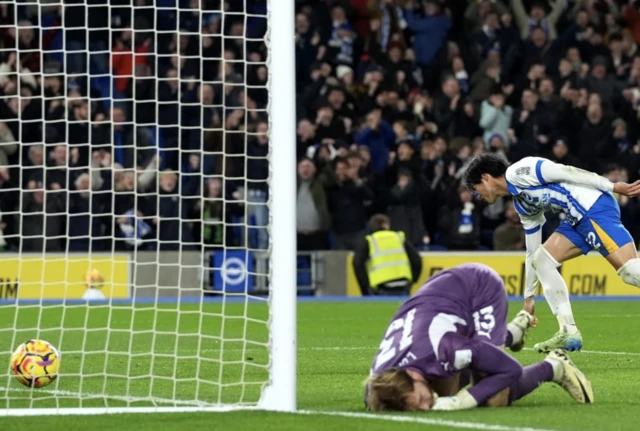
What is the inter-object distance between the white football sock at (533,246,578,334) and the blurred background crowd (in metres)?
7.11

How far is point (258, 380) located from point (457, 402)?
2.03m

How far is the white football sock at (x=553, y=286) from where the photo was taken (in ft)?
33.8

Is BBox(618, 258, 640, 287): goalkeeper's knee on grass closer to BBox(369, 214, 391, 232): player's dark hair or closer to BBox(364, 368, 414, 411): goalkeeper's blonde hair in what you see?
BBox(364, 368, 414, 411): goalkeeper's blonde hair

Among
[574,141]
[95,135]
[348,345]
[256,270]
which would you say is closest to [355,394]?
[348,345]

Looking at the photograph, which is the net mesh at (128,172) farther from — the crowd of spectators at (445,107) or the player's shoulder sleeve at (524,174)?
the player's shoulder sleeve at (524,174)

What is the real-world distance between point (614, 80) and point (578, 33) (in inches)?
52.7

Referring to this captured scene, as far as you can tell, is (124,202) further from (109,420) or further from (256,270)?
(109,420)

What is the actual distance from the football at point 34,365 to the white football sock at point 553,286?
12.8 feet

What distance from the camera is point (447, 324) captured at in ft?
23.0

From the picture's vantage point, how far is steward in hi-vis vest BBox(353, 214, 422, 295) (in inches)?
782

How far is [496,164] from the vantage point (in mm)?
9656

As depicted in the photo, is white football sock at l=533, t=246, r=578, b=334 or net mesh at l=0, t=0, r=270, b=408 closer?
white football sock at l=533, t=246, r=578, b=334

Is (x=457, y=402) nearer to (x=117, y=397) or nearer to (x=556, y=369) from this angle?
(x=556, y=369)

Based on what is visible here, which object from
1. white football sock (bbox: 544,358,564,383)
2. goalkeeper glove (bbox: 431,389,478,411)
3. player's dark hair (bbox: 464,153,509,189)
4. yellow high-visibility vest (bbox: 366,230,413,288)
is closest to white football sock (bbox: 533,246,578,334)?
player's dark hair (bbox: 464,153,509,189)
